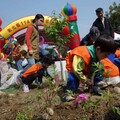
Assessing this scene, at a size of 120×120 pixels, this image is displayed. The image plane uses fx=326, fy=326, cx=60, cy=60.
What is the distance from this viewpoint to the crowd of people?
3.38 metres

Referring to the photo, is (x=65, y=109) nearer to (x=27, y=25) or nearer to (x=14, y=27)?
(x=27, y=25)

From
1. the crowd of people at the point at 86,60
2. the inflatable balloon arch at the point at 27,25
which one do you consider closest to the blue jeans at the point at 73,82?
the crowd of people at the point at 86,60

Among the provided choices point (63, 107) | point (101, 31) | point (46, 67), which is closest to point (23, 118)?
point (63, 107)

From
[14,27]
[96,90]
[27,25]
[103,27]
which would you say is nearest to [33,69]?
[103,27]

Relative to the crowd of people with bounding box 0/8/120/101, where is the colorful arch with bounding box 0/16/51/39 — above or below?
above

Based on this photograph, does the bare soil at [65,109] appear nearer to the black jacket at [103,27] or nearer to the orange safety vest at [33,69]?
the orange safety vest at [33,69]

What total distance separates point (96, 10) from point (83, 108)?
324 cm

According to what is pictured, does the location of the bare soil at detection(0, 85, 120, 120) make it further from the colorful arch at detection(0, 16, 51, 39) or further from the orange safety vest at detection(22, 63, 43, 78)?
the colorful arch at detection(0, 16, 51, 39)

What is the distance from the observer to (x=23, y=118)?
9.92 feet

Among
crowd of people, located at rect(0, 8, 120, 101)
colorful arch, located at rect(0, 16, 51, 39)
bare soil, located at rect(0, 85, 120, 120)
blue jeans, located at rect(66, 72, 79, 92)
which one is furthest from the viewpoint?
colorful arch, located at rect(0, 16, 51, 39)

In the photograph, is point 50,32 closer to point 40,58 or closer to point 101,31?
point 40,58

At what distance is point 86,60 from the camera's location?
3643 millimetres

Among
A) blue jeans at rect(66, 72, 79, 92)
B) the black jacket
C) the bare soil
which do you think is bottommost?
the bare soil

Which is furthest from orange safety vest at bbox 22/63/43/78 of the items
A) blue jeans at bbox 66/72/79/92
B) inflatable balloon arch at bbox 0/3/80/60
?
inflatable balloon arch at bbox 0/3/80/60
